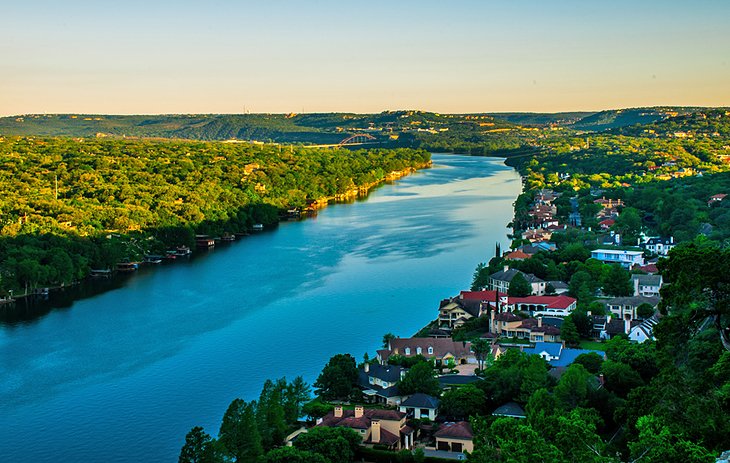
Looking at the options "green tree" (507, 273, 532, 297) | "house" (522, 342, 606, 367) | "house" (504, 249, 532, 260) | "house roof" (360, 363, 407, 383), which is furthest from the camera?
"house" (504, 249, 532, 260)

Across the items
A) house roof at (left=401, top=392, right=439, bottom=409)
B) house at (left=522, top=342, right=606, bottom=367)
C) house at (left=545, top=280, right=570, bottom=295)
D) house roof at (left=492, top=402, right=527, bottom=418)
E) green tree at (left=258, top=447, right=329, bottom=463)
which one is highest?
green tree at (left=258, top=447, right=329, bottom=463)

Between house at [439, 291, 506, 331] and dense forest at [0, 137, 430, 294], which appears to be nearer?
house at [439, 291, 506, 331]

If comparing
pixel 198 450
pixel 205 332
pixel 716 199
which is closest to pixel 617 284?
pixel 205 332

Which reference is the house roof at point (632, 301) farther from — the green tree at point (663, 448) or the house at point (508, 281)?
the green tree at point (663, 448)

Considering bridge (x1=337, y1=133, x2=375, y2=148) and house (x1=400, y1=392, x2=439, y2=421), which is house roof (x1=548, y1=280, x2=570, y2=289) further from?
bridge (x1=337, y1=133, x2=375, y2=148)

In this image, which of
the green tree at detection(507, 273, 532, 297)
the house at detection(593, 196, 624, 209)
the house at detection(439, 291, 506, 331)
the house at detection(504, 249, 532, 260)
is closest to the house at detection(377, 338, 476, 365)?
the house at detection(439, 291, 506, 331)
